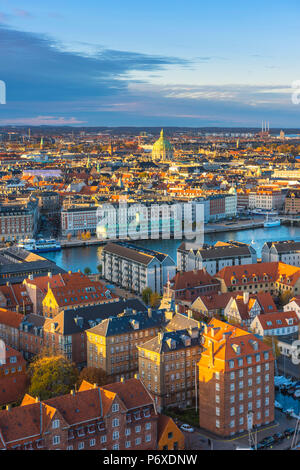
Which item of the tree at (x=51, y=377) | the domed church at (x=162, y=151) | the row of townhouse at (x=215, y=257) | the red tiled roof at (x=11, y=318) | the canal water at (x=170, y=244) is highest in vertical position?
the domed church at (x=162, y=151)

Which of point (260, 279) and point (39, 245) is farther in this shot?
point (39, 245)

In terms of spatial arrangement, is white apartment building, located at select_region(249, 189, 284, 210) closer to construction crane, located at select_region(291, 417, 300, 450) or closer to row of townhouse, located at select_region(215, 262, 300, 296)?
row of townhouse, located at select_region(215, 262, 300, 296)

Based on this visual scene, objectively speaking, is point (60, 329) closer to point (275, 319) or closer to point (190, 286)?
point (275, 319)

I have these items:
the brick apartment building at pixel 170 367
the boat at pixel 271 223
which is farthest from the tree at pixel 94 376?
the boat at pixel 271 223

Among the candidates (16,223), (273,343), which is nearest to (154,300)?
(273,343)

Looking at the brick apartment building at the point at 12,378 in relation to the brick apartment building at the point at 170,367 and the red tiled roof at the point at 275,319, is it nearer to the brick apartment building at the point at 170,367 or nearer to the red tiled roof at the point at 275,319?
the brick apartment building at the point at 170,367
